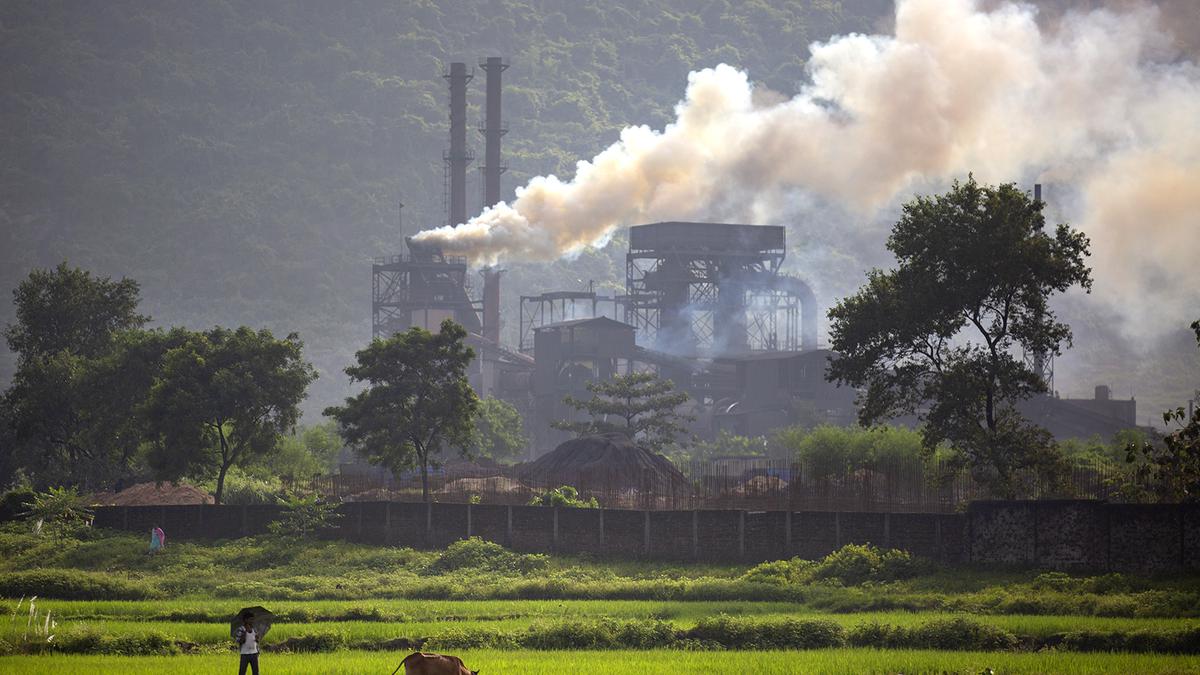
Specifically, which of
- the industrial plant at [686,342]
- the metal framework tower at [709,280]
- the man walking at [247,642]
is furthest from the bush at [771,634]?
the metal framework tower at [709,280]

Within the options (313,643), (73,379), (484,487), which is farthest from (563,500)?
(73,379)

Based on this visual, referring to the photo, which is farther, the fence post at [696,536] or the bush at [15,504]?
the bush at [15,504]

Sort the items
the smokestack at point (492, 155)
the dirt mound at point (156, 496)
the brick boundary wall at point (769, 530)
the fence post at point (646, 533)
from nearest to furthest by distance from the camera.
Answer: the brick boundary wall at point (769, 530) < the fence post at point (646, 533) < the dirt mound at point (156, 496) < the smokestack at point (492, 155)

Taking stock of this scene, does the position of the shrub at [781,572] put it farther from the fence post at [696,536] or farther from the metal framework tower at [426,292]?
the metal framework tower at [426,292]

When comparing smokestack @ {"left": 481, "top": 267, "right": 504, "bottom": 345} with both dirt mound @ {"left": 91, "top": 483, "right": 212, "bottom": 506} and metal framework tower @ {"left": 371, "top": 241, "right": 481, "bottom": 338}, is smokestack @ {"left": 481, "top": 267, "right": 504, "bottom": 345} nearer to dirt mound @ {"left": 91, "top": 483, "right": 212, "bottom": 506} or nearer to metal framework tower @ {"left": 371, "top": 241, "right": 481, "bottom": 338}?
metal framework tower @ {"left": 371, "top": 241, "right": 481, "bottom": 338}

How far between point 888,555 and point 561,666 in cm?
2214

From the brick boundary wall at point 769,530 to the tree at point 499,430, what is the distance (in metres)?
65.3

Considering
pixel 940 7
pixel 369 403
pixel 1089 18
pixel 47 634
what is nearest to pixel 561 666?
pixel 47 634

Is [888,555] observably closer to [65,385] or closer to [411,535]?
[411,535]

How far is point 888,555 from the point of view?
5672cm

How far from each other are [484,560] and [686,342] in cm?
10978

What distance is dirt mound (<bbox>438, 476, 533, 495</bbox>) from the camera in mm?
79444

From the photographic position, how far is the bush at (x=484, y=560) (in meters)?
63.3

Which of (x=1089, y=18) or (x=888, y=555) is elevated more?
(x=1089, y=18)
